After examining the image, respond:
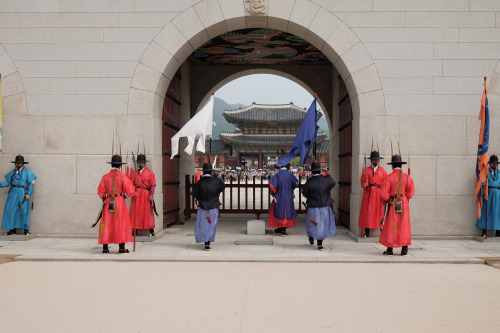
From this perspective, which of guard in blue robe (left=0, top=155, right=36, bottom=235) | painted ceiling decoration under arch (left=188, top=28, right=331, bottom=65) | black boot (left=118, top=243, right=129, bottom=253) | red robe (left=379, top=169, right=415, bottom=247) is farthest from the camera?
painted ceiling decoration under arch (left=188, top=28, right=331, bottom=65)

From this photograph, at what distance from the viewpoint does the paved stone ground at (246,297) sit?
12.6ft

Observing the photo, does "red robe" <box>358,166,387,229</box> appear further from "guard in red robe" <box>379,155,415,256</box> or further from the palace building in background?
"guard in red robe" <box>379,155,415,256</box>

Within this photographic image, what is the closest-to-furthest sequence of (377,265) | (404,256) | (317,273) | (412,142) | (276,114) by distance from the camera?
(317,273), (377,265), (404,256), (412,142), (276,114)

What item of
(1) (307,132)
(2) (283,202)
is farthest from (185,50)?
(2) (283,202)

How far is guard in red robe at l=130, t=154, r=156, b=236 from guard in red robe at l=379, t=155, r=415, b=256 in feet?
14.4

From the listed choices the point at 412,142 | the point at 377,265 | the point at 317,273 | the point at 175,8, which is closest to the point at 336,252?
the point at 377,265

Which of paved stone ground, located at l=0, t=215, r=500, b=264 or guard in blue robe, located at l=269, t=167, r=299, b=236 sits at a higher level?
guard in blue robe, located at l=269, t=167, r=299, b=236

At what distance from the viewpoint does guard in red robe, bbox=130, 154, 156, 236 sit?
8.20 metres

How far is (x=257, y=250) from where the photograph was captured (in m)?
7.30

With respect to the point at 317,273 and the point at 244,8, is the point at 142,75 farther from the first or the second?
the point at 317,273

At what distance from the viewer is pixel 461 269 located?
6.02m

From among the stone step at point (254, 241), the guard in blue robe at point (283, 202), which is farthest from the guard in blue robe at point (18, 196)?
the guard in blue robe at point (283, 202)


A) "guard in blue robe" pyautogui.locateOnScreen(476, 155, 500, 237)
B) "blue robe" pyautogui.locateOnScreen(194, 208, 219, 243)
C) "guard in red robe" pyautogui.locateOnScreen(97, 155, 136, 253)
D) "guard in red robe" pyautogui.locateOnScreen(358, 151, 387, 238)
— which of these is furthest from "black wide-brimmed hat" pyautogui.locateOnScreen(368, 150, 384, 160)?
"guard in red robe" pyautogui.locateOnScreen(97, 155, 136, 253)

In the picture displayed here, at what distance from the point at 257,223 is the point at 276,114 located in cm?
4017
